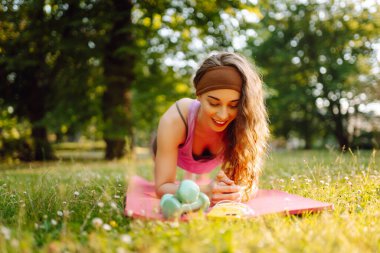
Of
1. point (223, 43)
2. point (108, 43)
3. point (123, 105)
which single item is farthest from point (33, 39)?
point (223, 43)

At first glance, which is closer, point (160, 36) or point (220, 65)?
point (220, 65)

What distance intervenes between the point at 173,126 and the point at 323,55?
54.3 ft

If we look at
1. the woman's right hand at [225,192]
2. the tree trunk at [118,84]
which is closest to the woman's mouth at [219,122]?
the woman's right hand at [225,192]

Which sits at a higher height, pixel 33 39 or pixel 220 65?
pixel 33 39

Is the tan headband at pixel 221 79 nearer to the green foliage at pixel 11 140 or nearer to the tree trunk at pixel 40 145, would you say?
the green foliage at pixel 11 140

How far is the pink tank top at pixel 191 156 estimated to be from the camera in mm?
3676

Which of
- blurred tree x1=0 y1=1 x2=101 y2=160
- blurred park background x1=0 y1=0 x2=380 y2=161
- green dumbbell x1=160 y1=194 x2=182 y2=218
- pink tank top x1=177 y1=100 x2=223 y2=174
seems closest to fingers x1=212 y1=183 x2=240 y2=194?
green dumbbell x1=160 y1=194 x2=182 y2=218

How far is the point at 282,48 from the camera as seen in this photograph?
19453 mm

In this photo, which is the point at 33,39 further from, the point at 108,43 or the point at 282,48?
the point at 282,48

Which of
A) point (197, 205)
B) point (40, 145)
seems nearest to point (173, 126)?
point (197, 205)

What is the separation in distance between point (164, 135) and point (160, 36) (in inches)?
300

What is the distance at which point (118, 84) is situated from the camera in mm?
11062

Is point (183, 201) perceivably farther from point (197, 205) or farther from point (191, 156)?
point (191, 156)

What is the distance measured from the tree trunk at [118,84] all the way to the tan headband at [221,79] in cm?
730
